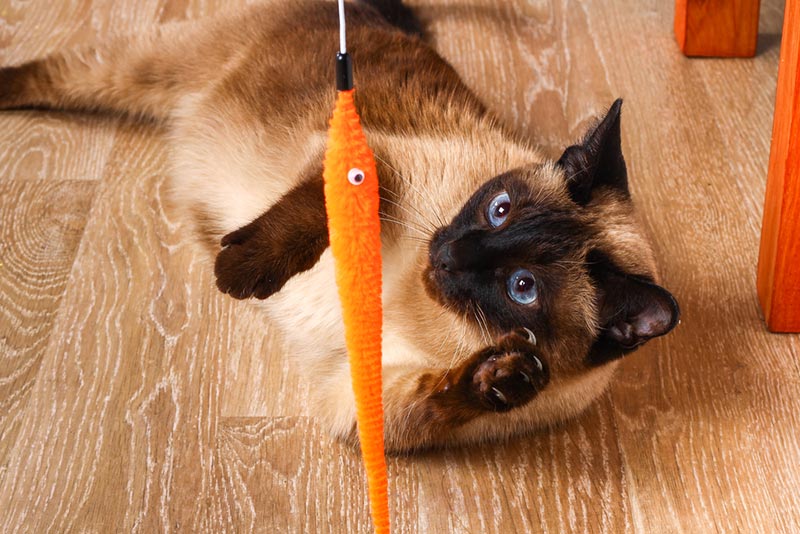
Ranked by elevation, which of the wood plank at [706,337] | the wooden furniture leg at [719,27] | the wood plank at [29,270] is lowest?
the wood plank at [706,337]

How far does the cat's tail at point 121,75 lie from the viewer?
2.18 meters

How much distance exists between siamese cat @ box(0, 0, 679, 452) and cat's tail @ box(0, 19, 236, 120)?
0.07m

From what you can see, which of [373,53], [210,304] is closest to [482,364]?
[210,304]

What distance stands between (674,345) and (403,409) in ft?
1.99

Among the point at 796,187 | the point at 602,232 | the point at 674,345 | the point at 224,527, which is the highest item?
the point at 602,232

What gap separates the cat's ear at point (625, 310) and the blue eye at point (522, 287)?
11 cm

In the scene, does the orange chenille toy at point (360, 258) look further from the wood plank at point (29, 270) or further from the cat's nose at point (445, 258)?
the wood plank at point (29, 270)

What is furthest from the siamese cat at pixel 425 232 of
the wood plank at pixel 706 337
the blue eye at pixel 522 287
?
the wood plank at pixel 706 337

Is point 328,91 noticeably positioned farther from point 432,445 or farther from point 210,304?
point 432,445

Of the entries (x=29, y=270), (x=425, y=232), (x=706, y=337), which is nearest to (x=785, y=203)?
(x=706, y=337)

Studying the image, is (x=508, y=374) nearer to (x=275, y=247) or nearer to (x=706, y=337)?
(x=275, y=247)

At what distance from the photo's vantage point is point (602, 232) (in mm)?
1479

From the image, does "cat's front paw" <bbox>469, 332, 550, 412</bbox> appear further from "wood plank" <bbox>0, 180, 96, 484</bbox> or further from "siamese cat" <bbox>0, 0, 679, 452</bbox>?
"wood plank" <bbox>0, 180, 96, 484</bbox>

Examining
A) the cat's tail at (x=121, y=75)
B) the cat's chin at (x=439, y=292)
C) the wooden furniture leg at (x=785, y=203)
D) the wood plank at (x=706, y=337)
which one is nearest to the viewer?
the cat's chin at (x=439, y=292)
